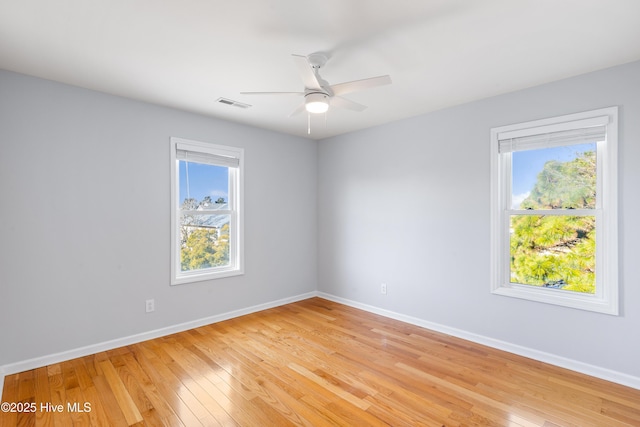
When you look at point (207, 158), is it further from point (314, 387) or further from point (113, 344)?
point (314, 387)

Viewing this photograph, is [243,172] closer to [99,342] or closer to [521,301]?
[99,342]

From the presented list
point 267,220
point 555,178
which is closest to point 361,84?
point 555,178

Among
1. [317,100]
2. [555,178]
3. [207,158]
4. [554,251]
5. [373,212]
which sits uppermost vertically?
[317,100]

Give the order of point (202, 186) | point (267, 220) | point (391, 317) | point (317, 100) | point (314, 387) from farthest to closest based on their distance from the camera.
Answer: point (267, 220), point (391, 317), point (202, 186), point (314, 387), point (317, 100)

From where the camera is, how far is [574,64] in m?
2.51

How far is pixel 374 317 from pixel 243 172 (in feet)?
8.52

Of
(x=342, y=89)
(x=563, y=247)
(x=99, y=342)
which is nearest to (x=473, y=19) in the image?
(x=342, y=89)

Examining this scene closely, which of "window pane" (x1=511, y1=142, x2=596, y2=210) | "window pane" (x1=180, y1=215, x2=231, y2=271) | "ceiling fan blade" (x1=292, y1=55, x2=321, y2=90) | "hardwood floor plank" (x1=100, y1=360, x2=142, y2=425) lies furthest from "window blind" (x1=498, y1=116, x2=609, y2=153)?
"hardwood floor plank" (x1=100, y1=360, x2=142, y2=425)

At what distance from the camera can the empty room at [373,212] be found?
6.83 feet

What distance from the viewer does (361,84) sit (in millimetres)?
2178

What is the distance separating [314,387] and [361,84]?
91.4 inches

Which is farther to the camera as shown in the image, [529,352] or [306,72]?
[529,352]

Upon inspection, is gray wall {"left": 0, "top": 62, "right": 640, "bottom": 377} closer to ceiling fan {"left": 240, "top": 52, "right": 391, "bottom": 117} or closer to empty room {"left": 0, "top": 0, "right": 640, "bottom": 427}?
empty room {"left": 0, "top": 0, "right": 640, "bottom": 427}

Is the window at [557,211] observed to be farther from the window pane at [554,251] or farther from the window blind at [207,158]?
the window blind at [207,158]
